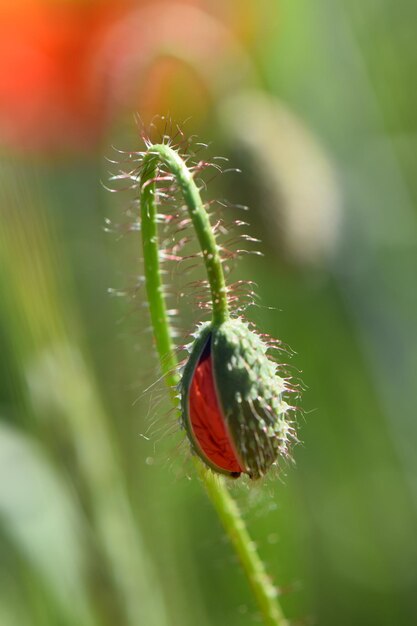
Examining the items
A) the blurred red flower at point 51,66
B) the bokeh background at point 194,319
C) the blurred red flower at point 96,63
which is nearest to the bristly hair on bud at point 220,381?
the bokeh background at point 194,319

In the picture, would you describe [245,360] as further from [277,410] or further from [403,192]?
[403,192]

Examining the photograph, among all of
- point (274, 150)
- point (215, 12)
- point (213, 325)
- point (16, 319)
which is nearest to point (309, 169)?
point (274, 150)

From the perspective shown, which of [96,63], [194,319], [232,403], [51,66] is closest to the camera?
[232,403]

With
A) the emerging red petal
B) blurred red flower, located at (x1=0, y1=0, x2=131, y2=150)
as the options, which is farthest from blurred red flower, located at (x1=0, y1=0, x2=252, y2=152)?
the emerging red petal

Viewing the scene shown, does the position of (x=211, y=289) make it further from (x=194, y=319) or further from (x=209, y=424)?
(x=194, y=319)

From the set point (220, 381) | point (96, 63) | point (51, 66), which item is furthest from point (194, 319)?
point (51, 66)

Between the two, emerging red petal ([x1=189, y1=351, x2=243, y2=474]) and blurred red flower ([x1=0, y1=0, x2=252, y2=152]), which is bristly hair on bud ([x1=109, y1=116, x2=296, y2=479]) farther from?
blurred red flower ([x1=0, y1=0, x2=252, y2=152])
